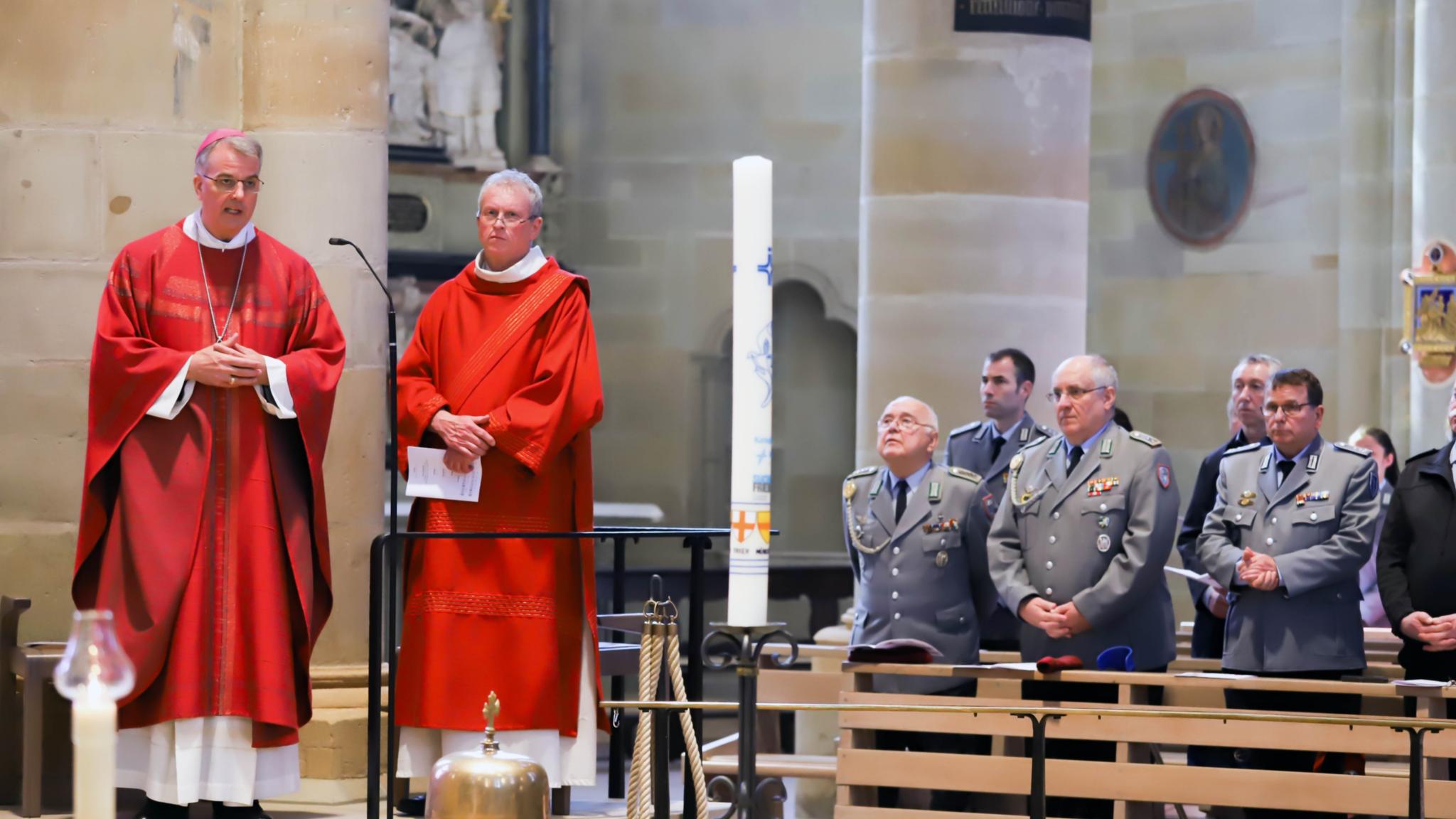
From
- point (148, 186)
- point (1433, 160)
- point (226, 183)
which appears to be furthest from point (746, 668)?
point (1433, 160)

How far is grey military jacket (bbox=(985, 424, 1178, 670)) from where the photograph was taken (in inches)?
277

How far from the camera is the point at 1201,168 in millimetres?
13195

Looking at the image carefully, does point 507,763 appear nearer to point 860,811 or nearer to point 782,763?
point 860,811

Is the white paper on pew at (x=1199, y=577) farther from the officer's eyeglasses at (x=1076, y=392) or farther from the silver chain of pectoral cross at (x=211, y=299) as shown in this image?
the silver chain of pectoral cross at (x=211, y=299)

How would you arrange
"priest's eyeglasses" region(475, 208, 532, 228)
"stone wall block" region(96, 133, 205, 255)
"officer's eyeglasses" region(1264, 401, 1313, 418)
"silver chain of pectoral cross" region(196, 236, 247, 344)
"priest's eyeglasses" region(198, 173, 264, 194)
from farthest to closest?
"officer's eyeglasses" region(1264, 401, 1313, 418) → "stone wall block" region(96, 133, 205, 255) → "priest's eyeglasses" region(475, 208, 532, 228) → "silver chain of pectoral cross" region(196, 236, 247, 344) → "priest's eyeglasses" region(198, 173, 264, 194)

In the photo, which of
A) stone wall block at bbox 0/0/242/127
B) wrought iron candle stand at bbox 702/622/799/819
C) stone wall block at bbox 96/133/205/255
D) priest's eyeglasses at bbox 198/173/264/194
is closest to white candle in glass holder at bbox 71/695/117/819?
wrought iron candle stand at bbox 702/622/799/819

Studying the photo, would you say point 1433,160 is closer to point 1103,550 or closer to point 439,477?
point 1103,550

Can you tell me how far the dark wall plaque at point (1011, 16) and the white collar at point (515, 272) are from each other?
11.6 feet

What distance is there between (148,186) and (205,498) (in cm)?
144

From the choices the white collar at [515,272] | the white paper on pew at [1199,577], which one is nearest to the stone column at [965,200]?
the white paper on pew at [1199,577]

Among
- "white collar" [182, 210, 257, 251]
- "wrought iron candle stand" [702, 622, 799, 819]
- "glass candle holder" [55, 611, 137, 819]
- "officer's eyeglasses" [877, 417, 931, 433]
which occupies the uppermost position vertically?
"white collar" [182, 210, 257, 251]

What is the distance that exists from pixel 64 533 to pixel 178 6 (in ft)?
5.71

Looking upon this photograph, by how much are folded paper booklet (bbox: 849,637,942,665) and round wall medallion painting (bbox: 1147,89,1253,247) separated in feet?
22.9

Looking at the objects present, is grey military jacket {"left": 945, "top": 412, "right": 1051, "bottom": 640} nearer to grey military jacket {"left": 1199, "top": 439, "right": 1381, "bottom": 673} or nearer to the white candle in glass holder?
grey military jacket {"left": 1199, "top": 439, "right": 1381, "bottom": 673}
